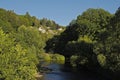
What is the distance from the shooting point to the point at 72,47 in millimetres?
106438

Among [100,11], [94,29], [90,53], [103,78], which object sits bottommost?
[103,78]

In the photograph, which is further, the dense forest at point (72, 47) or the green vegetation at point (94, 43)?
the green vegetation at point (94, 43)

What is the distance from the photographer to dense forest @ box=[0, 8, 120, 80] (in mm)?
41688

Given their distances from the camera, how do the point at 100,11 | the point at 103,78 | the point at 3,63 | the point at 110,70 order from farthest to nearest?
1. the point at 100,11
2. the point at 103,78
3. the point at 110,70
4. the point at 3,63

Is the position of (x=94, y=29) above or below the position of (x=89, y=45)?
above

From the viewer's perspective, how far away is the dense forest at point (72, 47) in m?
41.7

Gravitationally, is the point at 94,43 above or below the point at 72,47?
below

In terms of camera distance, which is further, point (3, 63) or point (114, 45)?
point (114, 45)

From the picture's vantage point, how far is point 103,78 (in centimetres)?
7206

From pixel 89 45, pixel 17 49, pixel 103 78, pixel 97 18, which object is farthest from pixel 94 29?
pixel 17 49

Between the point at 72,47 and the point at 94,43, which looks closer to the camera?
the point at 94,43

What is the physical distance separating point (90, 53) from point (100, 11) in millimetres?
39945

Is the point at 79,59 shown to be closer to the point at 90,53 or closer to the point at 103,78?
the point at 90,53

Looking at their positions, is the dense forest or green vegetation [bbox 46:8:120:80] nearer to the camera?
the dense forest
